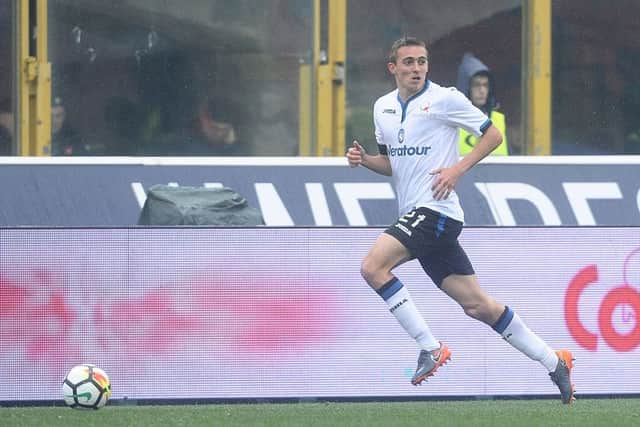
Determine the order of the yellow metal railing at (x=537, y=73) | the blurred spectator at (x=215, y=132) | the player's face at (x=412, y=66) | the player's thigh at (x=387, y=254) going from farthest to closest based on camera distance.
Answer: the yellow metal railing at (x=537, y=73), the blurred spectator at (x=215, y=132), the player's face at (x=412, y=66), the player's thigh at (x=387, y=254)

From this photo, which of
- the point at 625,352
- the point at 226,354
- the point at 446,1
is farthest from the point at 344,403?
the point at 446,1

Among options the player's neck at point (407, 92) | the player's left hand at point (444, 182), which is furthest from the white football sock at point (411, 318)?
the player's neck at point (407, 92)

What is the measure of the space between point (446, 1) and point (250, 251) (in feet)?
17.0

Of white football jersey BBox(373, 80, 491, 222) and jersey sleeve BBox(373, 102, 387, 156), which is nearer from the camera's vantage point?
white football jersey BBox(373, 80, 491, 222)

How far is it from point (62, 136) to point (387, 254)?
5712mm

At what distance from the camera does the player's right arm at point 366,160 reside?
307 inches

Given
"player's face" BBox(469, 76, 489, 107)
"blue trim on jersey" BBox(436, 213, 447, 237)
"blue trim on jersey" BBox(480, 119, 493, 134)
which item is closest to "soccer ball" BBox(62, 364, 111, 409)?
"blue trim on jersey" BBox(436, 213, 447, 237)

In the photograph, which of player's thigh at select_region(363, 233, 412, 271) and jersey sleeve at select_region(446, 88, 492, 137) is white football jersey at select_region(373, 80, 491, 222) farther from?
player's thigh at select_region(363, 233, 412, 271)

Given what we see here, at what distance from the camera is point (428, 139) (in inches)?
302

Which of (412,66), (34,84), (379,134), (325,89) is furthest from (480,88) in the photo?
(412,66)

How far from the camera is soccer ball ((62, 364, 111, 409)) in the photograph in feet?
25.5

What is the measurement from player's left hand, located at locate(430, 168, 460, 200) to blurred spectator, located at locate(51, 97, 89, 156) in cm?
569

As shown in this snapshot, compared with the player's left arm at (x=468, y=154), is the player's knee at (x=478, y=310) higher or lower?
lower

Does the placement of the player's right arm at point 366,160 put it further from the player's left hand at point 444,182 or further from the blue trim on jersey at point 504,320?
the blue trim on jersey at point 504,320
